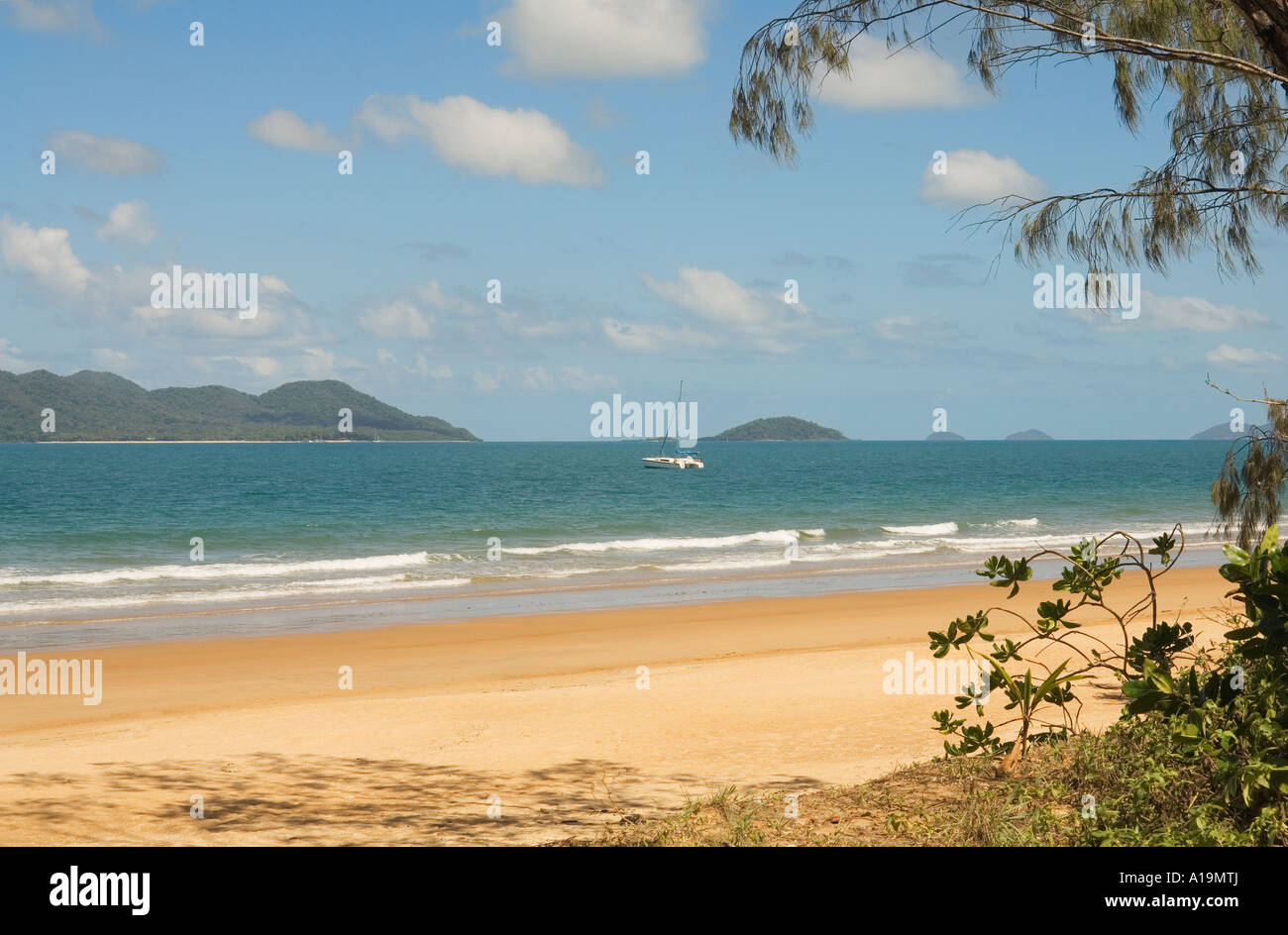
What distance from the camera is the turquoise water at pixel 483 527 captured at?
85.0 ft

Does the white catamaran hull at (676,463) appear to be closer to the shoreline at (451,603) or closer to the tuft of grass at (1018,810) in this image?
the shoreline at (451,603)

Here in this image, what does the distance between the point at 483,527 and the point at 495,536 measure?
469cm

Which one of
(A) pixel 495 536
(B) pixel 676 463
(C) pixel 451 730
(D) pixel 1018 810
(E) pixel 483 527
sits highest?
(B) pixel 676 463

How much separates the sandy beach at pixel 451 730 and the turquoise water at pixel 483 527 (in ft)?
25.4

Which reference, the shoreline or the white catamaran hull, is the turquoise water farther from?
the white catamaran hull

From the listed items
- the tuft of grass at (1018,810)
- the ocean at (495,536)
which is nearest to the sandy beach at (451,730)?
the tuft of grass at (1018,810)

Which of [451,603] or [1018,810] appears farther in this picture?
[451,603]

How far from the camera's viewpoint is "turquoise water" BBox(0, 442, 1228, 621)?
25.9m

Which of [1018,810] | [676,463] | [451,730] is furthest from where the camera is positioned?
[676,463]

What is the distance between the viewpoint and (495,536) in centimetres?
3825

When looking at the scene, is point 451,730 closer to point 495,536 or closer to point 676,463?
point 495,536

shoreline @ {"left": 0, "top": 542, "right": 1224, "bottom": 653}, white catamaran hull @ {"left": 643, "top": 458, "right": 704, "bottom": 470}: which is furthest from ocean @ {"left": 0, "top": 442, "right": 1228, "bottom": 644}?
white catamaran hull @ {"left": 643, "top": 458, "right": 704, "bottom": 470}

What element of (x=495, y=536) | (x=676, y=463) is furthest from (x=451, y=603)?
(x=676, y=463)
